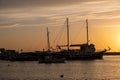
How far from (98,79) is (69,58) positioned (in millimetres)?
117536

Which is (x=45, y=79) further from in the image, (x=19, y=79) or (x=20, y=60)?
(x=20, y=60)

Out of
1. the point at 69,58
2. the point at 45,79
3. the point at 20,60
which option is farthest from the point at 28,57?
the point at 45,79

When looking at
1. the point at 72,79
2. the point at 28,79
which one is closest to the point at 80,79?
the point at 72,79

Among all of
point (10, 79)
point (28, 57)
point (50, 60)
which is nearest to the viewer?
point (10, 79)

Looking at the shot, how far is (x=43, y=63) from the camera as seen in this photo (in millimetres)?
157125

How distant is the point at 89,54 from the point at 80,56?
4.00 meters

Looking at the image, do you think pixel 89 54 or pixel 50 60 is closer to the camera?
pixel 50 60

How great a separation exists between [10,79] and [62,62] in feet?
258

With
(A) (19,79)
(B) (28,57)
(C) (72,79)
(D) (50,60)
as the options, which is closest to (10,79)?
(A) (19,79)

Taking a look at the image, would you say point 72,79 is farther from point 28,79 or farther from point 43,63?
point 43,63

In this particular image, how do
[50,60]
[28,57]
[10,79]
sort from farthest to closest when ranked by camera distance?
[28,57] < [50,60] < [10,79]

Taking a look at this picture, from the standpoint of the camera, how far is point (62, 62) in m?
159

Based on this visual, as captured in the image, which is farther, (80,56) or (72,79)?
(80,56)

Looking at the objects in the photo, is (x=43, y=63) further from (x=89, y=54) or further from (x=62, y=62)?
(x=89, y=54)
